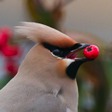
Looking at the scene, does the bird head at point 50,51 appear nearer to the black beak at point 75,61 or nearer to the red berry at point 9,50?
the black beak at point 75,61

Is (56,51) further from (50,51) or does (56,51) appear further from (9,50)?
(9,50)

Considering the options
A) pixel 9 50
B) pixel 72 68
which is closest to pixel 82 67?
pixel 9 50

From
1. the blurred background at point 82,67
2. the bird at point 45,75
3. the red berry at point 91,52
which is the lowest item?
the blurred background at point 82,67

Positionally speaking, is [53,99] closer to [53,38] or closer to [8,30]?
[53,38]

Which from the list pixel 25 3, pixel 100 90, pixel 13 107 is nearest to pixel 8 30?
pixel 25 3

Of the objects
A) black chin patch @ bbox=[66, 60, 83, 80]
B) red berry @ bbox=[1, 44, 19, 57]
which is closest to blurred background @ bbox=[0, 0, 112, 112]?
red berry @ bbox=[1, 44, 19, 57]

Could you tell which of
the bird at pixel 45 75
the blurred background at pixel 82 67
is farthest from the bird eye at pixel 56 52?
the blurred background at pixel 82 67

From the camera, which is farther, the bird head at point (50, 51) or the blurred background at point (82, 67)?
the blurred background at point (82, 67)
